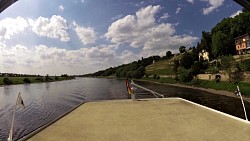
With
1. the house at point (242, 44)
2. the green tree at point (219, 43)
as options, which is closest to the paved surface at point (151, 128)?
the house at point (242, 44)

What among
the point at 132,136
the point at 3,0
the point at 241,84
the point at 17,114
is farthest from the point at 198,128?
the point at 241,84

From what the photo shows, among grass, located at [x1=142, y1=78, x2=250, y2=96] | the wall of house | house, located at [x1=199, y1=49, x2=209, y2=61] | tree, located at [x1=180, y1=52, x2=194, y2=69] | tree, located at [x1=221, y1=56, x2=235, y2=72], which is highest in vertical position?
house, located at [x1=199, y1=49, x2=209, y2=61]

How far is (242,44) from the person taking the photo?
90812 millimetres

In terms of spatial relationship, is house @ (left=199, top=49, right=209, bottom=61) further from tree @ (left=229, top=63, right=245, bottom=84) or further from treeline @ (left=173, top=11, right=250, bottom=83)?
tree @ (left=229, top=63, right=245, bottom=84)

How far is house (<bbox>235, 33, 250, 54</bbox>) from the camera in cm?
8719

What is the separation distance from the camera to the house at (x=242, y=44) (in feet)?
286

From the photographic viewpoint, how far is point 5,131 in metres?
29.7

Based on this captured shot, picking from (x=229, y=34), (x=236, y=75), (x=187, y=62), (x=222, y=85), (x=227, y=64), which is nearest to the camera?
(x=236, y=75)

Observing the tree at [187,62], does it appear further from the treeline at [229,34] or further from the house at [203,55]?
the treeline at [229,34]

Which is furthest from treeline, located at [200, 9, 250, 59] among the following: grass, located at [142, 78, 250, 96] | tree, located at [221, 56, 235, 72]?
tree, located at [221, 56, 235, 72]

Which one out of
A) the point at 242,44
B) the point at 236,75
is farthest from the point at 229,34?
the point at 236,75

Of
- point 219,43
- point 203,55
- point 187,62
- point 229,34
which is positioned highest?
point 229,34

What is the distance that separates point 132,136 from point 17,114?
3357 centimetres

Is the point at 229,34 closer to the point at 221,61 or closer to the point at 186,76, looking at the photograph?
the point at 186,76
